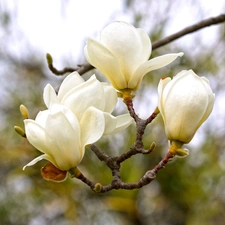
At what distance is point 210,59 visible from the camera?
238 cm

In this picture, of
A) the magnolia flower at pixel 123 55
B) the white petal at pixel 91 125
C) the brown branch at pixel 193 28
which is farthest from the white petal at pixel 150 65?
the brown branch at pixel 193 28

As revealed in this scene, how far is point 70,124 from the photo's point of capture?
1.76ft

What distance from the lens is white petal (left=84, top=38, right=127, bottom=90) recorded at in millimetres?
617

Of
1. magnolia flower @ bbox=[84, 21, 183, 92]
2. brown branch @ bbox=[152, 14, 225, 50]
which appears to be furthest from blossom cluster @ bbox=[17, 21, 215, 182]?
brown branch @ bbox=[152, 14, 225, 50]

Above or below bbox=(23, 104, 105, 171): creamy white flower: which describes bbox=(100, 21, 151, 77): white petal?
above

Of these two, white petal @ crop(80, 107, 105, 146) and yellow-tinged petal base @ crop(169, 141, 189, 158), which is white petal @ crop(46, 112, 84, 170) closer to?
white petal @ crop(80, 107, 105, 146)

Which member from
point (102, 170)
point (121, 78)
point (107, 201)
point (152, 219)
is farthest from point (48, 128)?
point (152, 219)

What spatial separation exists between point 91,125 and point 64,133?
0.04 meters

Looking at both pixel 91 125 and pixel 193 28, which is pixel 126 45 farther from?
pixel 193 28

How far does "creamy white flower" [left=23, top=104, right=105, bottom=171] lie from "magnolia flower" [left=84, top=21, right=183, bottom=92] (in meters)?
0.10

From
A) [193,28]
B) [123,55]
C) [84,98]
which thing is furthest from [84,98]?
[193,28]

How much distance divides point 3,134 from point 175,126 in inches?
73.8

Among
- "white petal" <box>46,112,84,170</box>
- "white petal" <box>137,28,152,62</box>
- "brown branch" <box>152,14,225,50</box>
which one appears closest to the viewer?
"white petal" <box>46,112,84,170</box>

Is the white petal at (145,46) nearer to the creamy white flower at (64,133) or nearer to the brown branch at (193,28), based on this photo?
the creamy white flower at (64,133)
